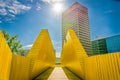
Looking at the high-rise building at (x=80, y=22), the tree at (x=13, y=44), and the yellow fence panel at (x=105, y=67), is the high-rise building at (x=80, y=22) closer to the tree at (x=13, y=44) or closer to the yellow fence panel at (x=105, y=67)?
the tree at (x=13, y=44)

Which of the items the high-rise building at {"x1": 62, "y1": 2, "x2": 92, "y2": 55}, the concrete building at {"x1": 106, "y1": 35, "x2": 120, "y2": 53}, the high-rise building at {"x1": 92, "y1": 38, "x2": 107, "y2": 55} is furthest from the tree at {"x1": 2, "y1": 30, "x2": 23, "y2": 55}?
the high-rise building at {"x1": 62, "y1": 2, "x2": 92, "y2": 55}

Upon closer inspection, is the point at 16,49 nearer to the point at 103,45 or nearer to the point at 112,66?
the point at 112,66

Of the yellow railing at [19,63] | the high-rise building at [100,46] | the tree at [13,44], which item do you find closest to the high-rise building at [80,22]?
the high-rise building at [100,46]

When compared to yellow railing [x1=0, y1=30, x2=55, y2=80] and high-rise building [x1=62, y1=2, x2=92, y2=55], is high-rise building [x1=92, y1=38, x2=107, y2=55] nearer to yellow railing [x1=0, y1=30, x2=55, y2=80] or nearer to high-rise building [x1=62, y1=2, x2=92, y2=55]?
high-rise building [x1=62, y1=2, x2=92, y2=55]

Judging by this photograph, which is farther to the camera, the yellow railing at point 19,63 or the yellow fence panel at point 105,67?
the yellow fence panel at point 105,67

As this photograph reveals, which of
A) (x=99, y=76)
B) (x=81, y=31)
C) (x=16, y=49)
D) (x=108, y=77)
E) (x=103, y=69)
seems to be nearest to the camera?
(x=108, y=77)

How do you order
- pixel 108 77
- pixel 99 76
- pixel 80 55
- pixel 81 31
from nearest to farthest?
1. pixel 108 77
2. pixel 99 76
3. pixel 80 55
4. pixel 81 31

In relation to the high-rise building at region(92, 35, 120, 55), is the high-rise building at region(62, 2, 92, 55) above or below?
above

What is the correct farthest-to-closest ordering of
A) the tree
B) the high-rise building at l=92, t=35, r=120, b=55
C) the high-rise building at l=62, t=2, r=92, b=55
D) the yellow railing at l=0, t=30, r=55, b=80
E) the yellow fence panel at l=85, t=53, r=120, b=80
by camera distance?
1. the high-rise building at l=62, t=2, r=92, b=55
2. the high-rise building at l=92, t=35, r=120, b=55
3. the tree
4. the yellow fence panel at l=85, t=53, r=120, b=80
5. the yellow railing at l=0, t=30, r=55, b=80

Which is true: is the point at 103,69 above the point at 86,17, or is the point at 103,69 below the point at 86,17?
below

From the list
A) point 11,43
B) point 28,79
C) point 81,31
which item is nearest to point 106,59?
point 28,79

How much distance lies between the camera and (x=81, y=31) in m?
113

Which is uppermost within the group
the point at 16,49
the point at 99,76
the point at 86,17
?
the point at 86,17

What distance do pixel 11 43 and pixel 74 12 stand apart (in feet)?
323
